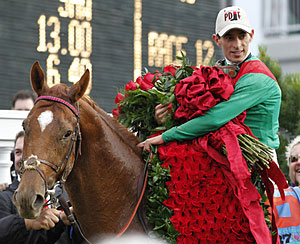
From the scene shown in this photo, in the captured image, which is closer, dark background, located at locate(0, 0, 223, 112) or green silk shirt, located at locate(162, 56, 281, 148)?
green silk shirt, located at locate(162, 56, 281, 148)

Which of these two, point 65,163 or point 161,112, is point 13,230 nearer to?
point 65,163

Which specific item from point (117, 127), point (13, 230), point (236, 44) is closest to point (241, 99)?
point (236, 44)

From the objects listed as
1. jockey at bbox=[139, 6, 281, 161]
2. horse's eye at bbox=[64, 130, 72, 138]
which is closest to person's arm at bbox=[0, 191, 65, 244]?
horse's eye at bbox=[64, 130, 72, 138]

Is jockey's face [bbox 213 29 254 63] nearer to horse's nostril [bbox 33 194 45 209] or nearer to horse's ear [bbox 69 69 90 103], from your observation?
horse's ear [bbox 69 69 90 103]

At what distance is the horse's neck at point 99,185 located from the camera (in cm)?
303

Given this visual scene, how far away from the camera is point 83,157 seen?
302 cm

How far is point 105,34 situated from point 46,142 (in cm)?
389

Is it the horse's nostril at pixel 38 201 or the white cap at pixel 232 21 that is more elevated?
the white cap at pixel 232 21

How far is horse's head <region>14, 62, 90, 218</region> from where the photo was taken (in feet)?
8.67

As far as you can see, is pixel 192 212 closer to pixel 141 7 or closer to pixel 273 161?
pixel 273 161

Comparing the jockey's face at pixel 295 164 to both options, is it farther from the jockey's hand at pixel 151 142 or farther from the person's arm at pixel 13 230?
the person's arm at pixel 13 230

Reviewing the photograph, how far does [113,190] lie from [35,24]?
3.36 m

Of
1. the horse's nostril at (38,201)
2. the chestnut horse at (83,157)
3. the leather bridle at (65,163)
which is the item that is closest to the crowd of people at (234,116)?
the chestnut horse at (83,157)

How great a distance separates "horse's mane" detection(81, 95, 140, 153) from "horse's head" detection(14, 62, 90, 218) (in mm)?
273
